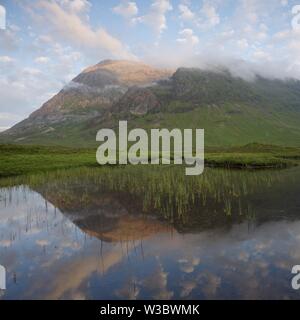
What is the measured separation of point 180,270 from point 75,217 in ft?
43.4

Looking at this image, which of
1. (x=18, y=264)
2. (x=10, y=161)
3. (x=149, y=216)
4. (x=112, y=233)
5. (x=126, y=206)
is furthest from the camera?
(x=10, y=161)

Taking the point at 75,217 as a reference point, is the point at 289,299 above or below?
below

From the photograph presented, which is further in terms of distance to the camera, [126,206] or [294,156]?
[294,156]

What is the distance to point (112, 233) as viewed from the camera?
69.7 ft

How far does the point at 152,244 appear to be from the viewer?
1862 cm

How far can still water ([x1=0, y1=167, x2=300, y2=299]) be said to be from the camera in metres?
13.2

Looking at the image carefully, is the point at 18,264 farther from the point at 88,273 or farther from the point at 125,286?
the point at 125,286

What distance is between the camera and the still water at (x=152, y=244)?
1319 cm

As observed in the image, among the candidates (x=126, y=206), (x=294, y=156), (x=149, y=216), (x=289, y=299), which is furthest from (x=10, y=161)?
(x=294, y=156)
